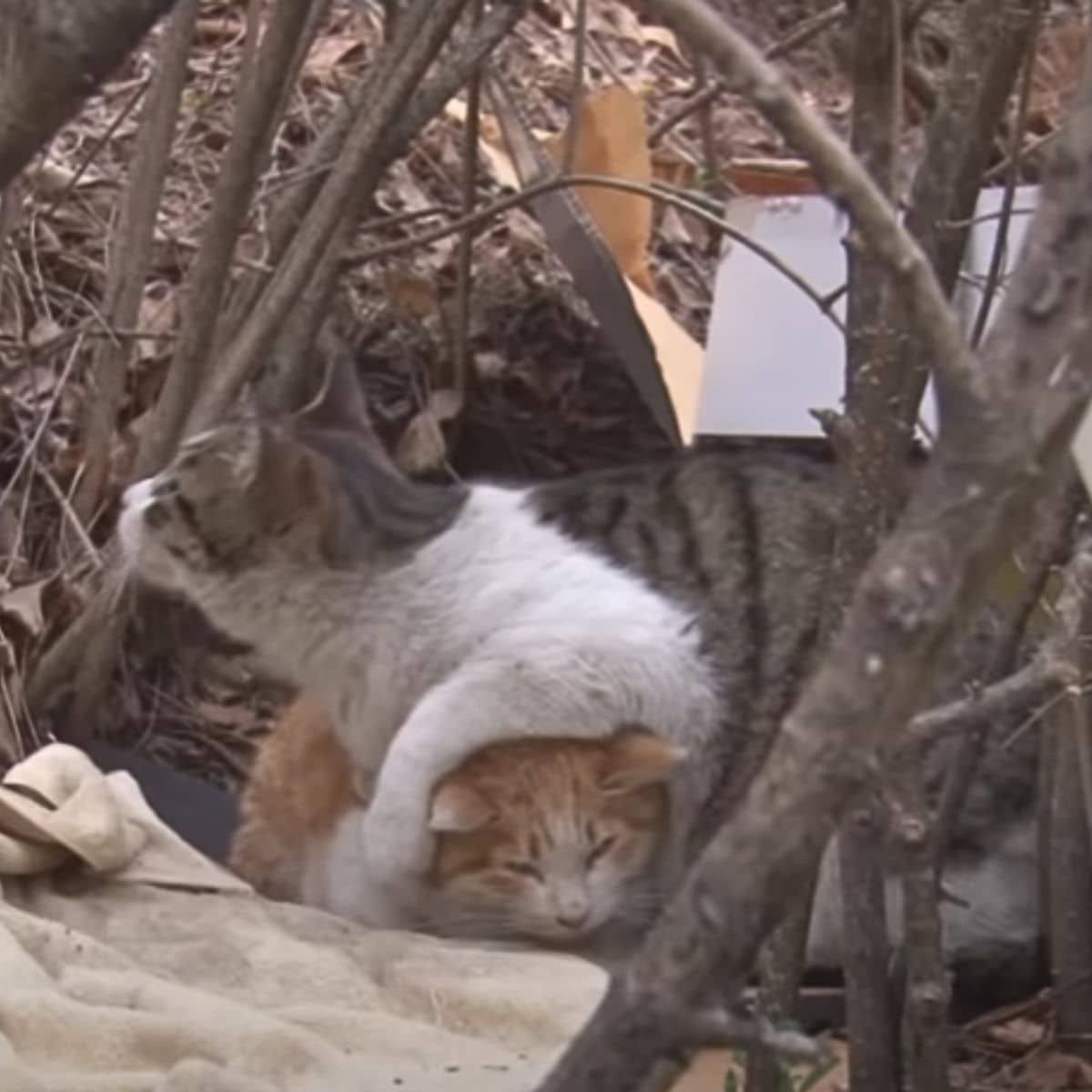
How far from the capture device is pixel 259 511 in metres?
2.48

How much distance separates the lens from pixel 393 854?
234 cm

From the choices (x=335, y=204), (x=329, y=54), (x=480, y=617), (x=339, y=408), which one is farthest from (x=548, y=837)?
(x=329, y=54)

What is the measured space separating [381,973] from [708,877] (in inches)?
45.3

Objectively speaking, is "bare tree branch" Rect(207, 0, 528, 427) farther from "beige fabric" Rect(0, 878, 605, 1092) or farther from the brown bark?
the brown bark

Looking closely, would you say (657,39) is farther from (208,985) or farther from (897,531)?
(897,531)

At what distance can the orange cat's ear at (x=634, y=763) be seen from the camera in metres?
2.34

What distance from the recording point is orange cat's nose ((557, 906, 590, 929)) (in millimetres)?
2293

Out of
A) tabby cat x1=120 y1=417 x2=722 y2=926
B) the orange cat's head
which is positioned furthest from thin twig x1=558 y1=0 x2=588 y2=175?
the orange cat's head

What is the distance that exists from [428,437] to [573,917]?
1139mm

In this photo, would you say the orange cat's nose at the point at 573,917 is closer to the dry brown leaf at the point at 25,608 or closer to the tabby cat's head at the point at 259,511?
the tabby cat's head at the point at 259,511

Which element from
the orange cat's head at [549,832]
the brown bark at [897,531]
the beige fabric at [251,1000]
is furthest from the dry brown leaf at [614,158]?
the brown bark at [897,531]

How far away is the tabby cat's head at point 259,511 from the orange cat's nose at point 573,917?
426 millimetres

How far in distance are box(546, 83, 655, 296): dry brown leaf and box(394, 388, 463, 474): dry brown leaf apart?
0.30m

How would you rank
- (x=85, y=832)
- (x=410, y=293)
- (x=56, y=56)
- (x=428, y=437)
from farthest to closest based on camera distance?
(x=410, y=293)
(x=428, y=437)
(x=85, y=832)
(x=56, y=56)
